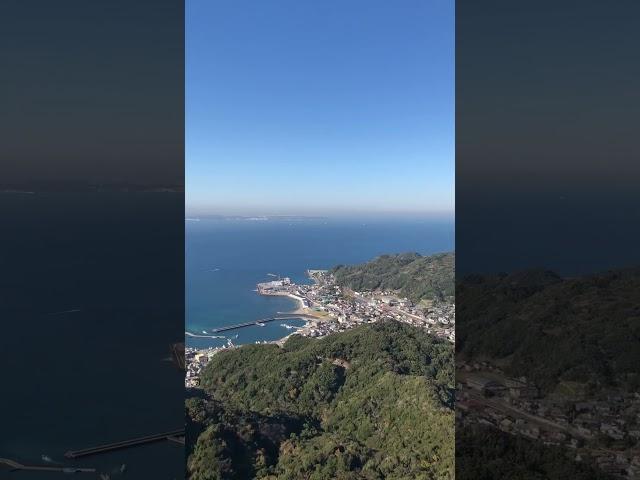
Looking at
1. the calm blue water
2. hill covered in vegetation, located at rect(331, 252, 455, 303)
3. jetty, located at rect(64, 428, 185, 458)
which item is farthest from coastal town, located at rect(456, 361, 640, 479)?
hill covered in vegetation, located at rect(331, 252, 455, 303)

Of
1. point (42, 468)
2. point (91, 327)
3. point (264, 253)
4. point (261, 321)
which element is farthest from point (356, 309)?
point (42, 468)

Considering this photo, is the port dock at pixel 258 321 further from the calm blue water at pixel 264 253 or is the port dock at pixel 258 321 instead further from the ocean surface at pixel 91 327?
the ocean surface at pixel 91 327

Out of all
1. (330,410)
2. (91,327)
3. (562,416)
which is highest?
(91,327)

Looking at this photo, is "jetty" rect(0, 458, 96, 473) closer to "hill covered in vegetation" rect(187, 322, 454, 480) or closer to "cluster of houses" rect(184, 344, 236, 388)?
"hill covered in vegetation" rect(187, 322, 454, 480)

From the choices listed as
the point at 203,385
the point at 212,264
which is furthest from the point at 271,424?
the point at 212,264

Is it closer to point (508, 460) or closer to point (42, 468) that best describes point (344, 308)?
point (508, 460)

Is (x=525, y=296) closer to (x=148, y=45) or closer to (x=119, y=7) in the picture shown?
(x=148, y=45)
